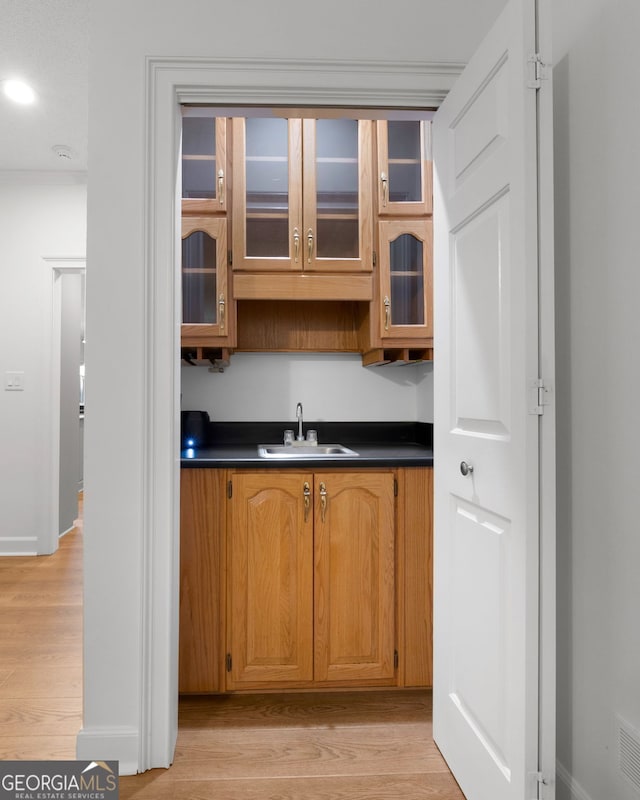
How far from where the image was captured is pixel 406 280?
2359mm

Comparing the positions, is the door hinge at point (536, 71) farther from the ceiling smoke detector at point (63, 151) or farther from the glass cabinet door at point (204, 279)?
the ceiling smoke detector at point (63, 151)

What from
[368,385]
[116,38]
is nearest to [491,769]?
[368,385]

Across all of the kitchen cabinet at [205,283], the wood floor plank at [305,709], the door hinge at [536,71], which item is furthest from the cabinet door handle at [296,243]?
the wood floor plank at [305,709]

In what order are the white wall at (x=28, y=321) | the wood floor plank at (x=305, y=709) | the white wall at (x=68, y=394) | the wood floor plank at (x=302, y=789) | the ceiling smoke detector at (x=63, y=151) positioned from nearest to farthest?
the wood floor plank at (x=302, y=789) → the wood floor plank at (x=305, y=709) → the ceiling smoke detector at (x=63, y=151) → the white wall at (x=28, y=321) → the white wall at (x=68, y=394)

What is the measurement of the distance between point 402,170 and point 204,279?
3.12ft

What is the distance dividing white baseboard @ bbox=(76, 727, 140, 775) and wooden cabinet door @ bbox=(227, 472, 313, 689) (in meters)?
0.47

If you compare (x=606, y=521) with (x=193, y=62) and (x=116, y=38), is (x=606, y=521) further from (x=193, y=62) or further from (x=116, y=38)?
(x=116, y=38)

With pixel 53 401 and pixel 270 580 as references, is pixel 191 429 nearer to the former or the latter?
pixel 270 580

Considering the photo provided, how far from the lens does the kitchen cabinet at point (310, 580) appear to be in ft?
6.65

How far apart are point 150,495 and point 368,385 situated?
146cm

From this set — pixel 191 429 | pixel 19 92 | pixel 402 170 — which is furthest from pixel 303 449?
pixel 19 92

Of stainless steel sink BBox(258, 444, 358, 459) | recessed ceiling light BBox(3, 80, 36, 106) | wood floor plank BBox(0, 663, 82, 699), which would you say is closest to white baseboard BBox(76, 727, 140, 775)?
wood floor plank BBox(0, 663, 82, 699)

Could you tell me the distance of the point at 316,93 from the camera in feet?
5.53

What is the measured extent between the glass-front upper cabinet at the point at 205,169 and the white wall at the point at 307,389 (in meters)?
0.76
